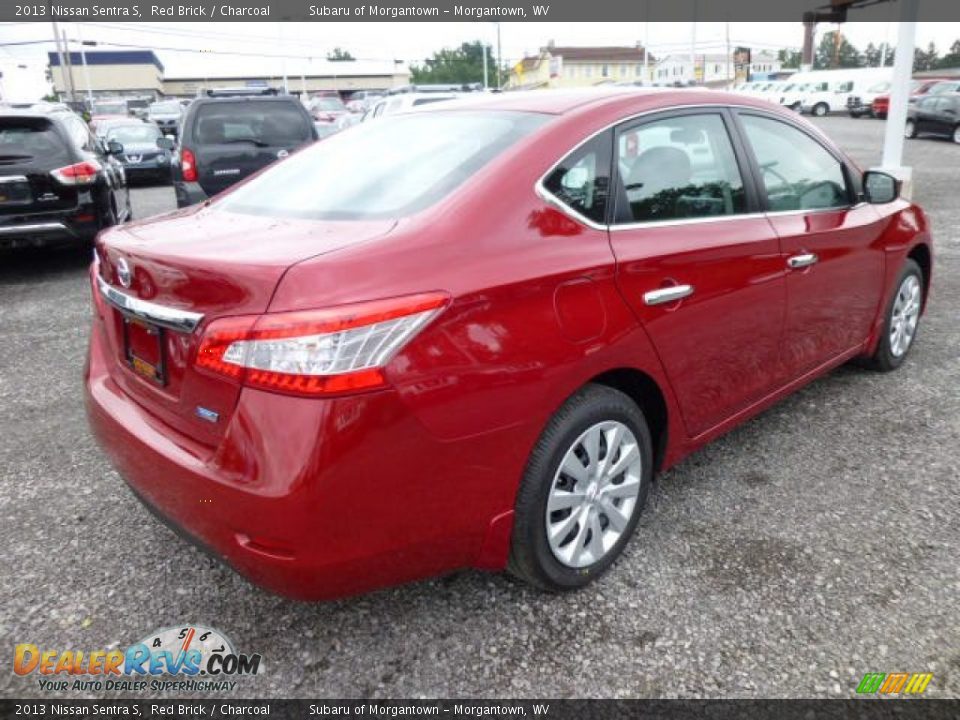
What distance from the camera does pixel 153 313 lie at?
84.0 inches

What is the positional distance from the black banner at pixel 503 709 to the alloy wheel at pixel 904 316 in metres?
2.74

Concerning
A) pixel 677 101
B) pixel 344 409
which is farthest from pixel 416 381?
pixel 677 101

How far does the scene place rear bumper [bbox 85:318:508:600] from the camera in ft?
6.06

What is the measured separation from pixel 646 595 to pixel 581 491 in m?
0.45

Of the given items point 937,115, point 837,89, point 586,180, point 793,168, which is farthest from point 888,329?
point 837,89

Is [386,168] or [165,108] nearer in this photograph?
[386,168]

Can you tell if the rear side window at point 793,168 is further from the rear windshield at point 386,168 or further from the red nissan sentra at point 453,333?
the rear windshield at point 386,168

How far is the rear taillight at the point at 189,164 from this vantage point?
28.5 feet

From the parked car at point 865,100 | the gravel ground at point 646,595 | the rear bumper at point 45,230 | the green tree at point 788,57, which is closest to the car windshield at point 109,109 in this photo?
the rear bumper at point 45,230

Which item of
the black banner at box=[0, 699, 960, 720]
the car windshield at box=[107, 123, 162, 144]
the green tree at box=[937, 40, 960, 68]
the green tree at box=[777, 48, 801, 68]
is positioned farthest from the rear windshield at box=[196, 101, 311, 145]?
the green tree at box=[777, 48, 801, 68]

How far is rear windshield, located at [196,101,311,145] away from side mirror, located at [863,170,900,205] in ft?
23.5

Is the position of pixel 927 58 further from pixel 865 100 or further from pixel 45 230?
pixel 45 230

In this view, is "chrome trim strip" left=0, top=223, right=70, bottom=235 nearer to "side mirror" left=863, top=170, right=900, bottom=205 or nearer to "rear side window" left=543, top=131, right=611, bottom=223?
"rear side window" left=543, top=131, right=611, bottom=223

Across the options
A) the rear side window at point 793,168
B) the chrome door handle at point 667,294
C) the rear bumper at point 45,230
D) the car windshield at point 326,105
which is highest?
the car windshield at point 326,105
